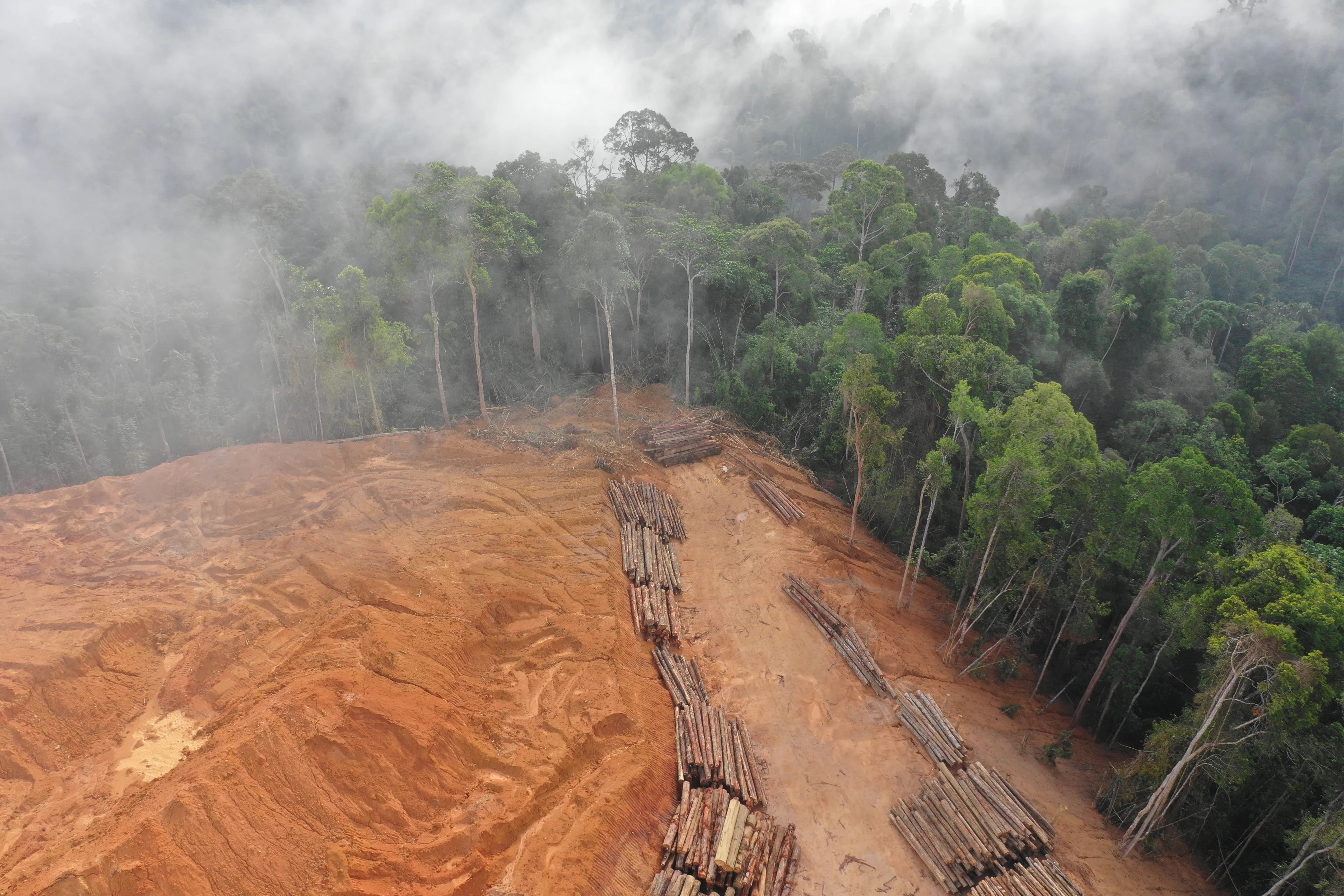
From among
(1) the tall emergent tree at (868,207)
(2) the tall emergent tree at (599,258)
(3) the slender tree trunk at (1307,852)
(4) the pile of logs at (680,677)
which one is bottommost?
(4) the pile of logs at (680,677)

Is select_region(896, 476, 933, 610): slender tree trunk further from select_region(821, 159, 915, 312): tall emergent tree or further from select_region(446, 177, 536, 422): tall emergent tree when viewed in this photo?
select_region(446, 177, 536, 422): tall emergent tree

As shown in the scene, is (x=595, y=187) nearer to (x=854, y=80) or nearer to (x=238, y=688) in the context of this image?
(x=238, y=688)

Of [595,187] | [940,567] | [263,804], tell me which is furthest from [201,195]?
[940,567]

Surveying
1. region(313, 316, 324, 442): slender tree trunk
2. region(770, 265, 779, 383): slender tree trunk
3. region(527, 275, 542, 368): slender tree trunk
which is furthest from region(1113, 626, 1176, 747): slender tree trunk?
region(313, 316, 324, 442): slender tree trunk

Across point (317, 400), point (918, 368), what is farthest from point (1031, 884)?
point (317, 400)

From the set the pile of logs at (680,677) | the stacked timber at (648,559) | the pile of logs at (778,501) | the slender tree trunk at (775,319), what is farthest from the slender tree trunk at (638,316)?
the pile of logs at (680,677)

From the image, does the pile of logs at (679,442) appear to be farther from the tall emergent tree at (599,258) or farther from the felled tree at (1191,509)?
the felled tree at (1191,509)
